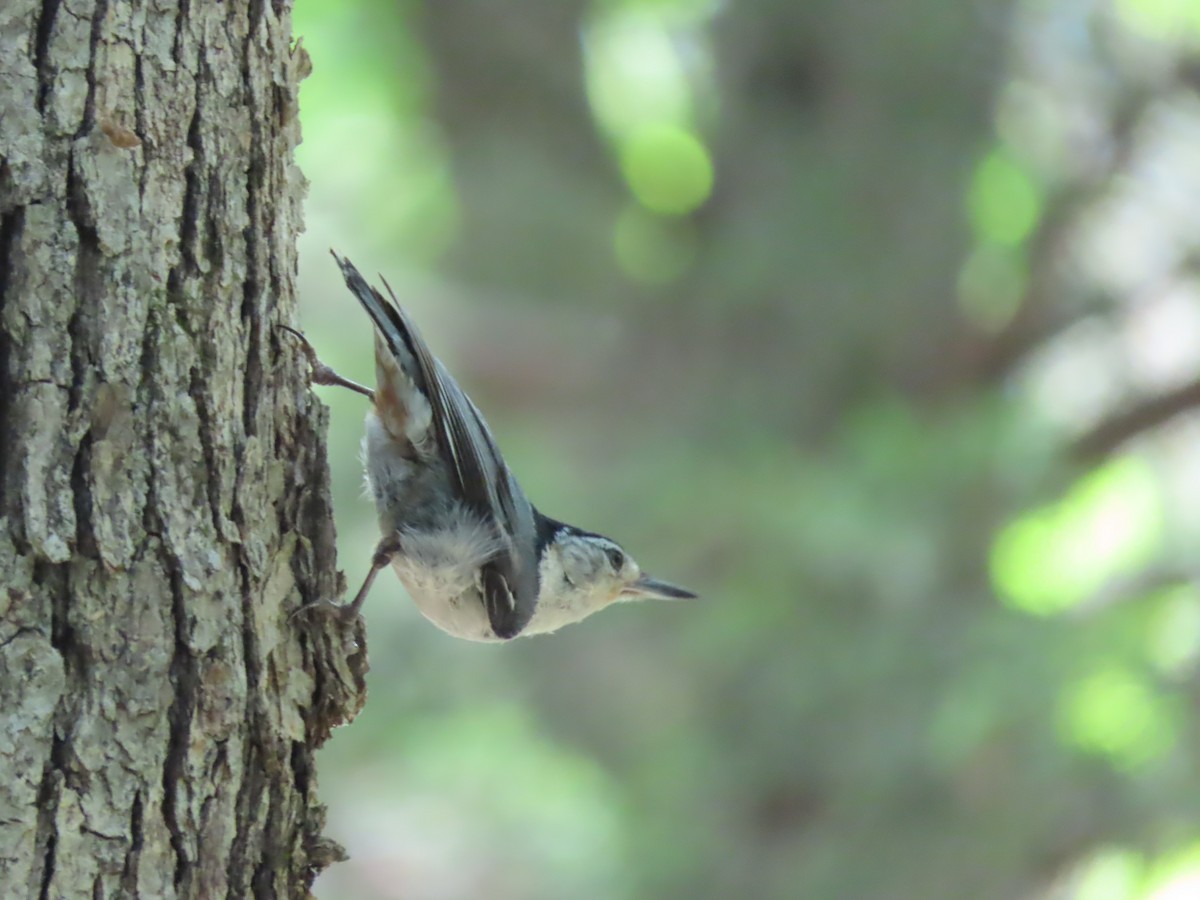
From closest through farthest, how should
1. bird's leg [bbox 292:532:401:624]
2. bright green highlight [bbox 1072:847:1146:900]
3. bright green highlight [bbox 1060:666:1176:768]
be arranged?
bird's leg [bbox 292:532:401:624] → bright green highlight [bbox 1060:666:1176:768] → bright green highlight [bbox 1072:847:1146:900]

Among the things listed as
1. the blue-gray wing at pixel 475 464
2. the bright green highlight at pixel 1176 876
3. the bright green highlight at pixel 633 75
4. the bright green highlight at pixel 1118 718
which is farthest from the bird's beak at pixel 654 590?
the bright green highlight at pixel 633 75

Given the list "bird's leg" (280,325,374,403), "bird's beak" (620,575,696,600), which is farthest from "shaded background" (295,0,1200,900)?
"bird's leg" (280,325,374,403)

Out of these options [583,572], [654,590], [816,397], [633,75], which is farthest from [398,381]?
[633,75]

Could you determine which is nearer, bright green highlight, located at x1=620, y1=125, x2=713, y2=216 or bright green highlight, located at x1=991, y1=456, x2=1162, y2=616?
bright green highlight, located at x1=991, y1=456, x2=1162, y2=616

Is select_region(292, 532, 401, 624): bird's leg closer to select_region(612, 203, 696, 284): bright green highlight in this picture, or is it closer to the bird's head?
the bird's head

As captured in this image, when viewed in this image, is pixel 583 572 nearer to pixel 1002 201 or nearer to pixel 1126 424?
pixel 1126 424

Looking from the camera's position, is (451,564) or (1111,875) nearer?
(451,564)

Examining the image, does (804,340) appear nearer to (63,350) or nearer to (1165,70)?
(1165,70)

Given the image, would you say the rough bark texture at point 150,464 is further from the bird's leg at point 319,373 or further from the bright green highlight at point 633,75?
the bright green highlight at point 633,75
